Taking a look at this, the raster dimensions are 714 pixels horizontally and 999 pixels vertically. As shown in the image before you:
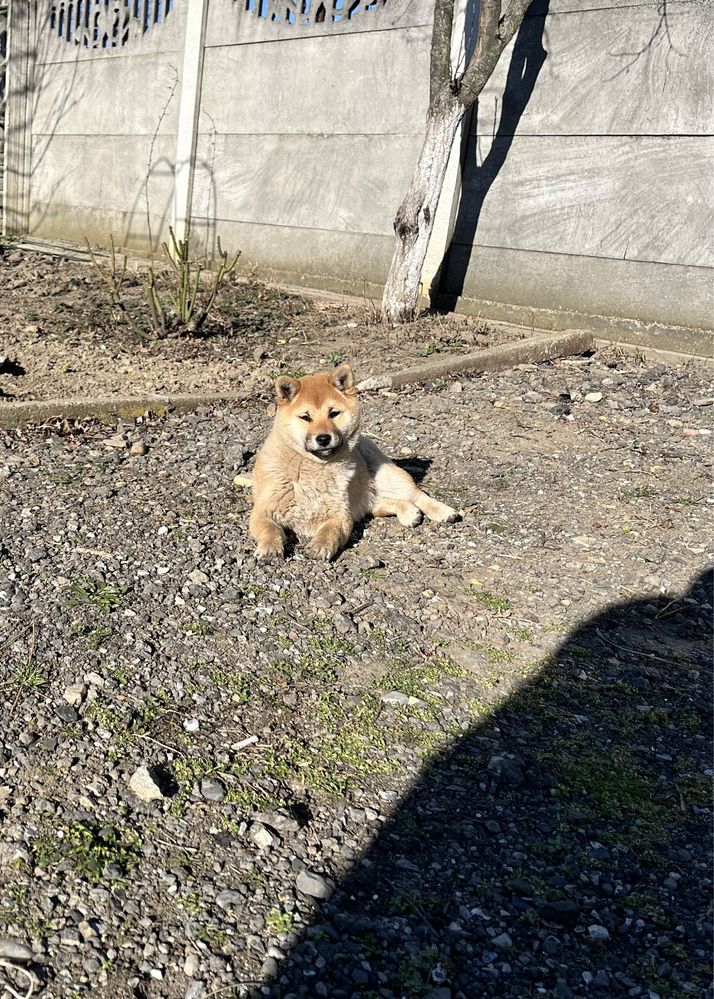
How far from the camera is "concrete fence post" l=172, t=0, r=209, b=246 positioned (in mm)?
10227

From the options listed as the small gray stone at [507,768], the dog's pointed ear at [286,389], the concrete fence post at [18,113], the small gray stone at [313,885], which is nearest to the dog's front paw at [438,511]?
the dog's pointed ear at [286,389]

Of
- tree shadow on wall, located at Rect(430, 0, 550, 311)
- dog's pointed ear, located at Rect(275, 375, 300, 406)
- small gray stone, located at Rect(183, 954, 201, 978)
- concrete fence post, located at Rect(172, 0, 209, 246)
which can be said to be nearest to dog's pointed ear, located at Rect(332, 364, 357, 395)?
dog's pointed ear, located at Rect(275, 375, 300, 406)

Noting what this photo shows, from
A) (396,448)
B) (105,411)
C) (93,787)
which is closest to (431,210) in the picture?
(396,448)

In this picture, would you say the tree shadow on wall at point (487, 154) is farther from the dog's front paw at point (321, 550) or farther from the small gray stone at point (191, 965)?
the small gray stone at point (191, 965)

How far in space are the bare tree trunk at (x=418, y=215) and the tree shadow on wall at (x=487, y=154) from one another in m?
0.55

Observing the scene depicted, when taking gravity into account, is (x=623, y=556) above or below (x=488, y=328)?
below

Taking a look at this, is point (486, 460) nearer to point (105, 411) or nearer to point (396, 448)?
point (396, 448)

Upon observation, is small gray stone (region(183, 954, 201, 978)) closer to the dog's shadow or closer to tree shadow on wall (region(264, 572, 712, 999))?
tree shadow on wall (region(264, 572, 712, 999))

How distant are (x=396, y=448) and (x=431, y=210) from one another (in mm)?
3059

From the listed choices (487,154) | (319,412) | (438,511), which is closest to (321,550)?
(319,412)

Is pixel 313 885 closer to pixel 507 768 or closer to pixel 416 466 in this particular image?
pixel 507 768

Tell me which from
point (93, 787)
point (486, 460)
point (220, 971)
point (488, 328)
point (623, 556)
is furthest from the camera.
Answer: point (488, 328)

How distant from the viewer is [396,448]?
17.0 feet

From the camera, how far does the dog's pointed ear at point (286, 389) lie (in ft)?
13.0
